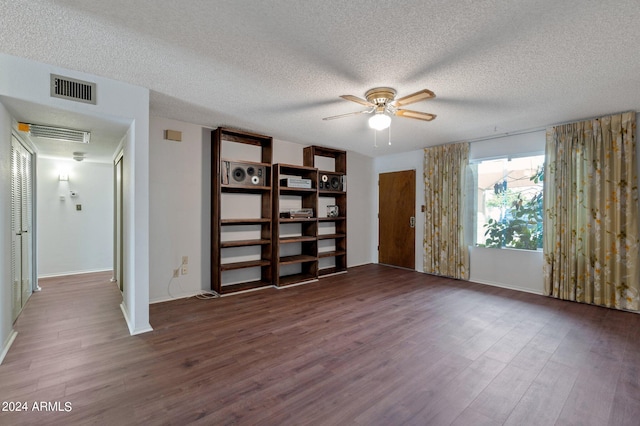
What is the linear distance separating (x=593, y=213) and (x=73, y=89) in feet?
18.9

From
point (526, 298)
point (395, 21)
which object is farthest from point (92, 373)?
point (526, 298)

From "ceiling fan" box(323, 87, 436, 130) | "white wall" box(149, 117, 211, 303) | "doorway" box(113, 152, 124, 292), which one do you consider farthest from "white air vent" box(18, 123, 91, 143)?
"ceiling fan" box(323, 87, 436, 130)

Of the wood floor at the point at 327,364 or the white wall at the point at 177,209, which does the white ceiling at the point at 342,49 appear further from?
the wood floor at the point at 327,364

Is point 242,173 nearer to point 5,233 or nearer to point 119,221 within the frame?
point 119,221

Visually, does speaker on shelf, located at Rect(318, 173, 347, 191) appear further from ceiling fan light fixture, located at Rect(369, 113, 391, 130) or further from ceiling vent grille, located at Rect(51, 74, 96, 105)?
ceiling vent grille, located at Rect(51, 74, 96, 105)

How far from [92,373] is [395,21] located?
3.19 m

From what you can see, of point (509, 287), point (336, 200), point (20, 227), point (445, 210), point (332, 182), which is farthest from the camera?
point (336, 200)

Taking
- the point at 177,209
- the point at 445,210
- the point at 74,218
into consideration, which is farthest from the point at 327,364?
the point at 74,218

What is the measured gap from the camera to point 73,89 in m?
2.35

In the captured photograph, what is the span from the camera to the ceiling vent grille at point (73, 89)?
228cm

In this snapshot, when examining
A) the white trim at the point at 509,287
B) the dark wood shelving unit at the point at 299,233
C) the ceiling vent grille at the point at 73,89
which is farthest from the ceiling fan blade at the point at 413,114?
the white trim at the point at 509,287

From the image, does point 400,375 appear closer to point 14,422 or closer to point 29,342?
point 14,422

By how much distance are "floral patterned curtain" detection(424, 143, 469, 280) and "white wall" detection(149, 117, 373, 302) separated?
3292 mm

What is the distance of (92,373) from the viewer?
2.02m
